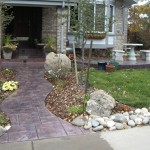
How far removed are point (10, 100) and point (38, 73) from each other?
3336 millimetres

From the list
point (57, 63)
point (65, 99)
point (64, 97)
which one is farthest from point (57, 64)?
point (65, 99)

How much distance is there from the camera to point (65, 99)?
808 centimetres

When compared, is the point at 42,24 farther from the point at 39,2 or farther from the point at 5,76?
the point at 5,76

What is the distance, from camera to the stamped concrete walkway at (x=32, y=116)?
5.95 m

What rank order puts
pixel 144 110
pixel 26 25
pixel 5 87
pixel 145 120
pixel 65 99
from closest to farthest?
pixel 145 120 → pixel 144 110 → pixel 65 99 → pixel 5 87 → pixel 26 25

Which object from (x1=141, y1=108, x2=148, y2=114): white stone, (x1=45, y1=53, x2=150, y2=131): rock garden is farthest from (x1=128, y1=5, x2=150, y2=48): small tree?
(x1=141, y1=108, x2=148, y2=114): white stone

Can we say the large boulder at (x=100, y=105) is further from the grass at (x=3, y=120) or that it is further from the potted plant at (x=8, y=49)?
the potted plant at (x=8, y=49)

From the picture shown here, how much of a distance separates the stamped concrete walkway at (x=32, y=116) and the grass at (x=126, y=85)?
1642 millimetres

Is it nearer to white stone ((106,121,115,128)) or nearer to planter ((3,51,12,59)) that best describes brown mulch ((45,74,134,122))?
white stone ((106,121,115,128))

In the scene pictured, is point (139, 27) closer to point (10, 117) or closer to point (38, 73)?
point (38, 73)

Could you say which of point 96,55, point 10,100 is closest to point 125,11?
point 96,55

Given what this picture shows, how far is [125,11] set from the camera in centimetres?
1959

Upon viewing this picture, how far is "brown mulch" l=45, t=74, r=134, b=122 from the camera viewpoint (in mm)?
7190

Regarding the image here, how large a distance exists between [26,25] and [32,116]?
1083 cm
